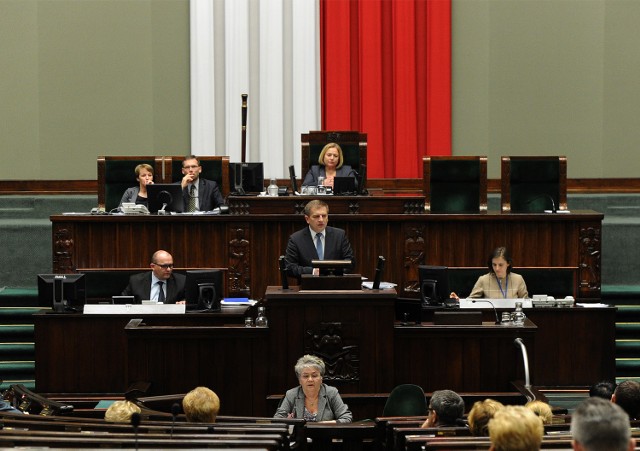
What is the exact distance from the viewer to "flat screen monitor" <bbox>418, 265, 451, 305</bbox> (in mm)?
8195

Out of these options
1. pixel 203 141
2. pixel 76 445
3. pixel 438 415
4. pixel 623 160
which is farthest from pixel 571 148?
pixel 76 445

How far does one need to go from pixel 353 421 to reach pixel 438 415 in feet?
4.52

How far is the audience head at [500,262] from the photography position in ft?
28.9

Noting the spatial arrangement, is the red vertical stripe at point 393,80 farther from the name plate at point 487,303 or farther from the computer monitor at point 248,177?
the name plate at point 487,303

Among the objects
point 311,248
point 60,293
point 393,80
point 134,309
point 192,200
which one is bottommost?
point 134,309

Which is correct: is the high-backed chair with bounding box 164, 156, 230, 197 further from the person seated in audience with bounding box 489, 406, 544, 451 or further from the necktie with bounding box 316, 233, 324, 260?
the person seated in audience with bounding box 489, 406, 544, 451

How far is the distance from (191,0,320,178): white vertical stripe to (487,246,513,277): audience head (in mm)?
3926

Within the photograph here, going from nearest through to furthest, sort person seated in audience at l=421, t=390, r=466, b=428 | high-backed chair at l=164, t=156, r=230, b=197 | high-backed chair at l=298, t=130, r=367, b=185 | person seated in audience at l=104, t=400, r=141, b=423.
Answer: person seated in audience at l=104, t=400, r=141, b=423, person seated in audience at l=421, t=390, r=466, b=428, high-backed chair at l=164, t=156, r=230, b=197, high-backed chair at l=298, t=130, r=367, b=185

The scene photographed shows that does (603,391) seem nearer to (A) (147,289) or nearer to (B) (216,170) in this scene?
(A) (147,289)

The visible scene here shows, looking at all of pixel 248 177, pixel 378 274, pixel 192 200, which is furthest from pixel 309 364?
pixel 192 200

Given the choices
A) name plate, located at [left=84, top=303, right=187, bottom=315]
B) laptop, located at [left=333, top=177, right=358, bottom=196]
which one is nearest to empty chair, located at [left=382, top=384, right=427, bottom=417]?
name plate, located at [left=84, top=303, right=187, bottom=315]

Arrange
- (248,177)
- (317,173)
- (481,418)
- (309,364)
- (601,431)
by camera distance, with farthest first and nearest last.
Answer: (317,173) < (248,177) < (309,364) < (481,418) < (601,431)

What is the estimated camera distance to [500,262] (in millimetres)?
8805

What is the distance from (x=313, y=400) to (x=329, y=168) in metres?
3.84
